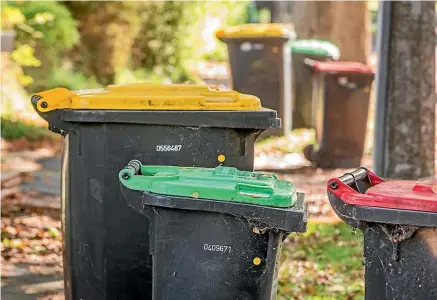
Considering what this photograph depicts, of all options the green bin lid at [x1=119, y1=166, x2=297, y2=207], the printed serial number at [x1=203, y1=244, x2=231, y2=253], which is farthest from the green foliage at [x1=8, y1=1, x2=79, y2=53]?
the printed serial number at [x1=203, y1=244, x2=231, y2=253]

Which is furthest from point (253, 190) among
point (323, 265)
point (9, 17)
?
point (9, 17)

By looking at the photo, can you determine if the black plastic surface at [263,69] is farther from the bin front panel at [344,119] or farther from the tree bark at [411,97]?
the tree bark at [411,97]

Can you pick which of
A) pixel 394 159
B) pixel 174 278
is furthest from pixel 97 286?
pixel 394 159

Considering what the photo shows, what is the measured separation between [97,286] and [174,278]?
0.85 m

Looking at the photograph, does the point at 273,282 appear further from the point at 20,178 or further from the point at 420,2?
the point at 20,178

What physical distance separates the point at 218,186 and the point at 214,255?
1.01ft

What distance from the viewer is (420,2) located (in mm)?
8500

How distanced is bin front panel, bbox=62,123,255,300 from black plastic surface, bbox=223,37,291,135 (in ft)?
25.1

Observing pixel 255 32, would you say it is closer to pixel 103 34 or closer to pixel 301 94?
pixel 301 94

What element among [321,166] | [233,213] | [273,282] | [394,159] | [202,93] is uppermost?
[202,93]

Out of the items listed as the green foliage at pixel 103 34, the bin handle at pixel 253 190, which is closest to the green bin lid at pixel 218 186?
the bin handle at pixel 253 190

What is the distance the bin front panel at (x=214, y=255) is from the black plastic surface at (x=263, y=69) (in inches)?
332

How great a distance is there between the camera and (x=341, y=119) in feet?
36.5

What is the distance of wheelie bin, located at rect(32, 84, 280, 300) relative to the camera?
16.2 ft
